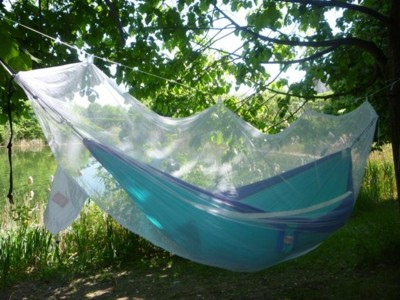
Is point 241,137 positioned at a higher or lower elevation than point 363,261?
higher

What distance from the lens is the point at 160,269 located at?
3635mm

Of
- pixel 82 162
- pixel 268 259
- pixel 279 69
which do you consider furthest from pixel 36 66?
pixel 268 259

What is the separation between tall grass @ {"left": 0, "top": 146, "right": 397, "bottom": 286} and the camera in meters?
3.53

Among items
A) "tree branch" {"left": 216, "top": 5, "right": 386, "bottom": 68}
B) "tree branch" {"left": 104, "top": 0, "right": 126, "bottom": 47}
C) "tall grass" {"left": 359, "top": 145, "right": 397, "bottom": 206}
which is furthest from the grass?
"tree branch" {"left": 104, "top": 0, "right": 126, "bottom": 47}

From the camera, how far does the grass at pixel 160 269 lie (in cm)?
299

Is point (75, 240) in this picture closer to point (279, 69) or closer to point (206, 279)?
point (206, 279)

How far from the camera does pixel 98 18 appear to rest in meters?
3.29

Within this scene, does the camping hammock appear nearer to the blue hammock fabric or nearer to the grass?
the blue hammock fabric

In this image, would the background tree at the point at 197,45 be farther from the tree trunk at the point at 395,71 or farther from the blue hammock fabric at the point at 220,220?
the blue hammock fabric at the point at 220,220

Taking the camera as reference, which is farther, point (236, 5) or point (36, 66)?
point (236, 5)

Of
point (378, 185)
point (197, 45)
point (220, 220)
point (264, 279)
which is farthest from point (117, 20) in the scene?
point (378, 185)

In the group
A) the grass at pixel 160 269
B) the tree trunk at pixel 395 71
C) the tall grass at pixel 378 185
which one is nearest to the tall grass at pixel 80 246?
the grass at pixel 160 269

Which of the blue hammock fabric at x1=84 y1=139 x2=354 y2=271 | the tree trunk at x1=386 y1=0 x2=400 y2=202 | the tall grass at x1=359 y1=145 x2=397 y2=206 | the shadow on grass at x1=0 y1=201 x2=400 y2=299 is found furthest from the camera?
the tall grass at x1=359 y1=145 x2=397 y2=206

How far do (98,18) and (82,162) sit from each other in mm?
1629
